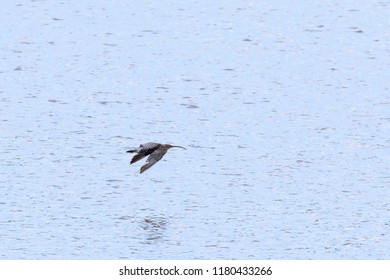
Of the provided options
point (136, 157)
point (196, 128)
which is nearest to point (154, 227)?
point (136, 157)

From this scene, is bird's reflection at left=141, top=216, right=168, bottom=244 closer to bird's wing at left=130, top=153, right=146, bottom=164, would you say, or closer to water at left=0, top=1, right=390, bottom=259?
water at left=0, top=1, right=390, bottom=259

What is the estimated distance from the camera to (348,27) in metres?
40.2

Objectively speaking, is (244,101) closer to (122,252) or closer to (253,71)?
(253,71)

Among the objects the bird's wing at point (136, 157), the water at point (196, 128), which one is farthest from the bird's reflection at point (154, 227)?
the bird's wing at point (136, 157)

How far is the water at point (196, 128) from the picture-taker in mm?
22719

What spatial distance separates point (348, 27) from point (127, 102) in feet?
35.2

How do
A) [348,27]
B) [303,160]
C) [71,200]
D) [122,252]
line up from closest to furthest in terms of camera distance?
[122,252]
[71,200]
[303,160]
[348,27]

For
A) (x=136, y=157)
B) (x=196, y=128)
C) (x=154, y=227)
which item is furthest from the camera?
(x=196, y=128)

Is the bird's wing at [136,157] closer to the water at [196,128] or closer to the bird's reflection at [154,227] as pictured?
the water at [196,128]

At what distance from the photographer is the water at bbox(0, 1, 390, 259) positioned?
22719mm

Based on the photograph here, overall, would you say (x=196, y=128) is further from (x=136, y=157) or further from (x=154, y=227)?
(x=154, y=227)

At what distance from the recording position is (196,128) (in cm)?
2941

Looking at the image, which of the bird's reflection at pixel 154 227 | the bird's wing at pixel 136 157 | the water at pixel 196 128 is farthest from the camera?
the bird's wing at pixel 136 157

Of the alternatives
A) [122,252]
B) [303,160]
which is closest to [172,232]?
[122,252]
